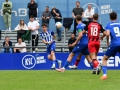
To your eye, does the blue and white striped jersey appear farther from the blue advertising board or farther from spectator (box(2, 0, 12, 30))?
spectator (box(2, 0, 12, 30))

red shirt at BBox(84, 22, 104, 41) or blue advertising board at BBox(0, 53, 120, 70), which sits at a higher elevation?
red shirt at BBox(84, 22, 104, 41)

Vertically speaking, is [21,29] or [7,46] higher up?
[21,29]

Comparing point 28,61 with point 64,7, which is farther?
point 64,7

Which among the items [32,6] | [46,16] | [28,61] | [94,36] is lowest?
[28,61]

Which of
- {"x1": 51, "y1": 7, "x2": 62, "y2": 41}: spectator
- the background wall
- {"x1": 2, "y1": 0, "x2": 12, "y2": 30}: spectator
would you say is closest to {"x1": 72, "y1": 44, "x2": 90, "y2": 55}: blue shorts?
{"x1": 51, "y1": 7, "x2": 62, "y2": 41}: spectator

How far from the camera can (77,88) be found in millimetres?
13234

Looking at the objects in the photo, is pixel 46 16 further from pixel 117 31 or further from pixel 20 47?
pixel 117 31

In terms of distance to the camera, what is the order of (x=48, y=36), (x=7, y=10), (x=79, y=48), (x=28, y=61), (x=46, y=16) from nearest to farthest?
(x=79, y=48), (x=48, y=36), (x=28, y=61), (x=46, y=16), (x=7, y=10)

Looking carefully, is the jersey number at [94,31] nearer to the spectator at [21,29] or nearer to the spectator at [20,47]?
the spectator at [20,47]

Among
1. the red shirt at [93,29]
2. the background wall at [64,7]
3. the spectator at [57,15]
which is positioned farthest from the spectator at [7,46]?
the red shirt at [93,29]

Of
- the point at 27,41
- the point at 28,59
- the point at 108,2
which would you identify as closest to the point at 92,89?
the point at 28,59

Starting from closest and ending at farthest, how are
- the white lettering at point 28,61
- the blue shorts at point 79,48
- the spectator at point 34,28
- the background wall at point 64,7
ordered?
the blue shorts at point 79,48, the white lettering at point 28,61, the spectator at point 34,28, the background wall at point 64,7

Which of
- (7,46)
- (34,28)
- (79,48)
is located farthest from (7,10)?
(79,48)

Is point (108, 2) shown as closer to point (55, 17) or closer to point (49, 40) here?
point (55, 17)
